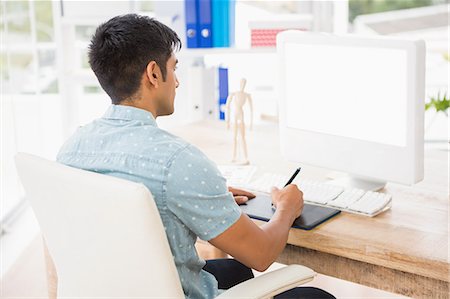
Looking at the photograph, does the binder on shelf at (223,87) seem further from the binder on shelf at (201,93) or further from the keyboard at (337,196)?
the keyboard at (337,196)

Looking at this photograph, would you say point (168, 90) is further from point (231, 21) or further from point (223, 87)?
point (231, 21)

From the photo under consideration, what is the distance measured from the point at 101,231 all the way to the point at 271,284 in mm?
383

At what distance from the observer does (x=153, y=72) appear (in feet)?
5.13

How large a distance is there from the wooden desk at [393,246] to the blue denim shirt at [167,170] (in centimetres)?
34

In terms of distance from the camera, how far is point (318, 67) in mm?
2084

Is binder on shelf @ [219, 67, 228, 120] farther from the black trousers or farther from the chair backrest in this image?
the chair backrest

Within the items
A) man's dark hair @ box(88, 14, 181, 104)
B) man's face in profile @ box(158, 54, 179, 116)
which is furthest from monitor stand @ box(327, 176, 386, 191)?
man's dark hair @ box(88, 14, 181, 104)

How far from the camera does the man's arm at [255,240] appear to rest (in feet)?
4.96

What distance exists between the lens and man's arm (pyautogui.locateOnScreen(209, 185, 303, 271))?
1.51 meters

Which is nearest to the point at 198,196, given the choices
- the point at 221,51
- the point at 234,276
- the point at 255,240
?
the point at 255,240

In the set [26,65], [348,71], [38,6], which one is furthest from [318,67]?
[38,6]

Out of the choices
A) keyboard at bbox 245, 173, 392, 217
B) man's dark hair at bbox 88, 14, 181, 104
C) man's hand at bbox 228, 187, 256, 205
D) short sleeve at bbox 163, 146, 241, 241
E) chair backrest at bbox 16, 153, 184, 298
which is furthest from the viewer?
man's hand at bbox 228, 187, 256, 205

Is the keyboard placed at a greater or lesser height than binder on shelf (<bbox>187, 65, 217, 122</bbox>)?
lesser

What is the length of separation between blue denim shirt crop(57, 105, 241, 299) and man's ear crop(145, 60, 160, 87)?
0.07 metres
